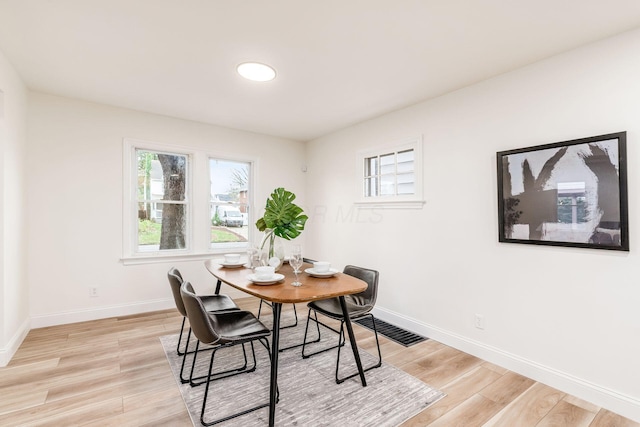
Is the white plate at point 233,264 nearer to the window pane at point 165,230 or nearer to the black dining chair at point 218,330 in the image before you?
the black dining chair at point 218,330

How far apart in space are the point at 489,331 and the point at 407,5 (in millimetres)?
2628

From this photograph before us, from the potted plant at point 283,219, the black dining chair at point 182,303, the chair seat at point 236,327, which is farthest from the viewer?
the potted plant at point 283,219

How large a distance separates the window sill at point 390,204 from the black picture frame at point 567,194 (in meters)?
0.86

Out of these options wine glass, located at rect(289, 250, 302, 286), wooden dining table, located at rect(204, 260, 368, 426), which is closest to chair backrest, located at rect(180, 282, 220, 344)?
wooden dining table, located at rect(204, 260, 368, 426)

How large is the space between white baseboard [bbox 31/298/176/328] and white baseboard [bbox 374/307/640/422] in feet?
10.0

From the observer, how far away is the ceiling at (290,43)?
1.88 metres

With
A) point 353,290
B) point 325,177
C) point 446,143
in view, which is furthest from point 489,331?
point 325,177

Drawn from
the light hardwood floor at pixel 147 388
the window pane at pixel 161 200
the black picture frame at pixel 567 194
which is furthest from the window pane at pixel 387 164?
the window pane at pixel 161 200

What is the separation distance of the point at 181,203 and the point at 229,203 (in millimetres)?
666

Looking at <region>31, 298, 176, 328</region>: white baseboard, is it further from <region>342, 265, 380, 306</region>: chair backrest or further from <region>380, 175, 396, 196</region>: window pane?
<region>380, 175, 396, 196</region>: window pane

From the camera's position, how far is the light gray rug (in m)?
1.95

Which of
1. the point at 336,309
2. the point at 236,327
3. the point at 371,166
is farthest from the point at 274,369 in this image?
the point at 371,166

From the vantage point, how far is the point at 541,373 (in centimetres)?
240

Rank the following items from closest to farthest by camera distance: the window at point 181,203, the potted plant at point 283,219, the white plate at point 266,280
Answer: the white plate at point 266,280, the potted plant at point 283,219, the window at point 181,203
